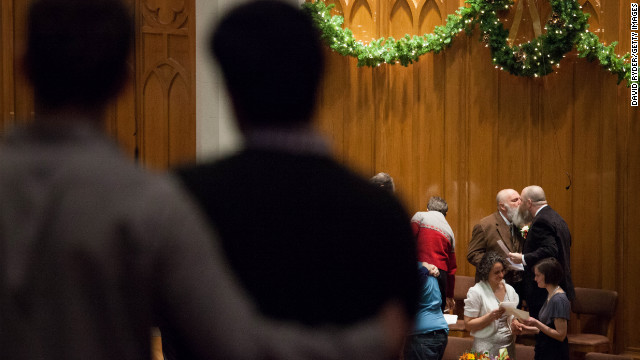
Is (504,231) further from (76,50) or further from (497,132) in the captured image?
(76,50)

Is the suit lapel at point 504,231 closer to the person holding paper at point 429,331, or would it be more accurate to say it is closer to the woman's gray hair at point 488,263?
the woman's gray hair at point 488,263

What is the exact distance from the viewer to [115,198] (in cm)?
104

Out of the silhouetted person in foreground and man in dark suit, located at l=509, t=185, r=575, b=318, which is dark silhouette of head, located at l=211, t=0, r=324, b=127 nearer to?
the silhouetted person in foreground

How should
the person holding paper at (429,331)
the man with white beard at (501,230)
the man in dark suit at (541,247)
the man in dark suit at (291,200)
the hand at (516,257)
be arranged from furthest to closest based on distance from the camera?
the man with white beard at (501,230)
the hand at (516,257)
the man in dark suit at (541,247)
the person holding paper at (429,331)
the man in dark suit at (291,200)

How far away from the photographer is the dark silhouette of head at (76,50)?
113 cm

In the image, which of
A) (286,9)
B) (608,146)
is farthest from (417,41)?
(286,9)

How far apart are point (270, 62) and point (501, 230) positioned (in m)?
6.35

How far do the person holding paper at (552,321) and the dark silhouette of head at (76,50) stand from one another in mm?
5070

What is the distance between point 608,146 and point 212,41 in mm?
6930

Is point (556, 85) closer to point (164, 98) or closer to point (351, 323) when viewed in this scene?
point (164, 98)

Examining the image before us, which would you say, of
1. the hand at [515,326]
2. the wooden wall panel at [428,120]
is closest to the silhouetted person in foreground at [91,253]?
the hand at [515,326]

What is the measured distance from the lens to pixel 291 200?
138cm

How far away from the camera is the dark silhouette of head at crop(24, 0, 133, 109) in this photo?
1.13 m

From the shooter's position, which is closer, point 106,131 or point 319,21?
point 106,131
